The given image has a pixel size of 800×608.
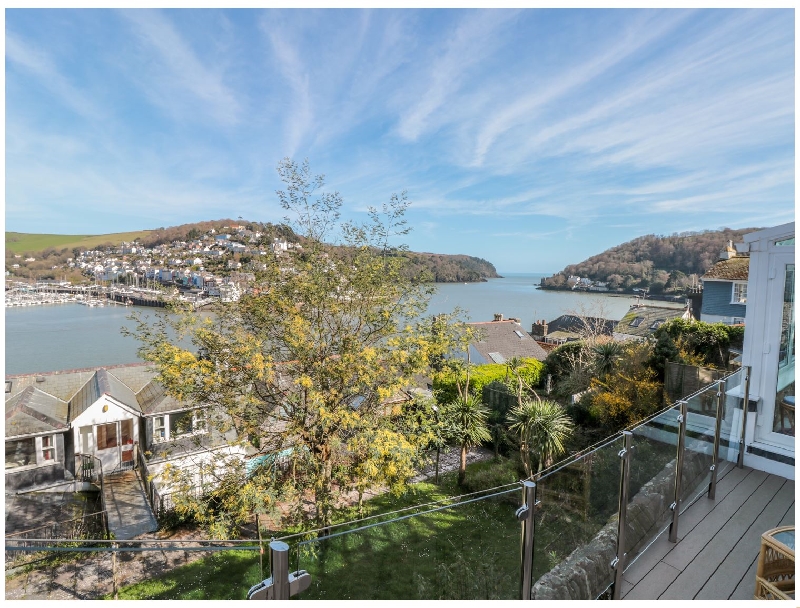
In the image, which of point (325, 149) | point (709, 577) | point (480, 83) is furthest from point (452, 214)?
point (709, 577)

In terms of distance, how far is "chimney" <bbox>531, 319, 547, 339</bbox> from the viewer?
2784 centimetres

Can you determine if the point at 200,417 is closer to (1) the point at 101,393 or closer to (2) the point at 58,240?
(1) the point at 101,393

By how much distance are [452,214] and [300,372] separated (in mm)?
44966

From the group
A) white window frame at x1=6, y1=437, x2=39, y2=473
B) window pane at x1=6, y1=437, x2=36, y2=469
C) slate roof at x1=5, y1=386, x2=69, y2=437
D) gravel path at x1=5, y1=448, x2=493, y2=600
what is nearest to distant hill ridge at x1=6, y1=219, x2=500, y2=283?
slate roof at x1=5, y1=386, x2=69, y2=437

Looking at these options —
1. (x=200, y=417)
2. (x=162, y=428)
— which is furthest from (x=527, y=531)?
(x=162, y=428)

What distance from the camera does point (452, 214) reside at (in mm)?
49688

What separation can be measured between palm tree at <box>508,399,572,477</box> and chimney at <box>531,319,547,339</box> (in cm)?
1999

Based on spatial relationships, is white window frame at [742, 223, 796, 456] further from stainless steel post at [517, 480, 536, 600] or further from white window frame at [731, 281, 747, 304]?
white window frame at [731, 281, 747, 304]

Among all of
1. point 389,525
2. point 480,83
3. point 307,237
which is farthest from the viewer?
point 480,83

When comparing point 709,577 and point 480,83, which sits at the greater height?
point 480,83

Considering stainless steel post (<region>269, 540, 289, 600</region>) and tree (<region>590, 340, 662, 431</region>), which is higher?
stainless steel post (<region>269, 540, 289, 600</region>)

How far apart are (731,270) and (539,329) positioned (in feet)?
45.6

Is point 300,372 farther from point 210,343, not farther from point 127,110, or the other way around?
point 127,110

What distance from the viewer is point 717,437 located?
127 inches
